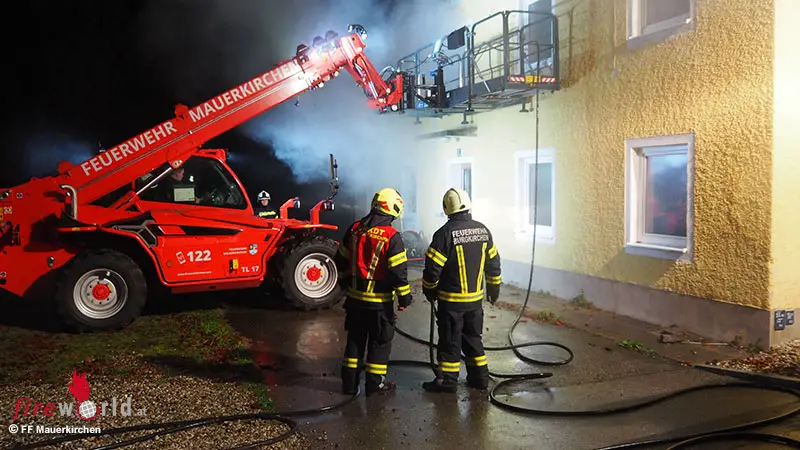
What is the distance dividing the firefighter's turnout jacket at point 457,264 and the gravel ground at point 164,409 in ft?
5.92

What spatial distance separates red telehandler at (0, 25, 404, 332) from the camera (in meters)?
8.09

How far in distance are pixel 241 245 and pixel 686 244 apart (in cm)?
588

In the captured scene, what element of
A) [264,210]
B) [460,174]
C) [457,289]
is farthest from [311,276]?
[460,174]

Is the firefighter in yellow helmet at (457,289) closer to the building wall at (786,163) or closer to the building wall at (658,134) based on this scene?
the building wall at (658,134)

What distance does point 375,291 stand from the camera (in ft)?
Answer: 17.9

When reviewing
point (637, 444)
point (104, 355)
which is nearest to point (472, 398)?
point (637, 444)

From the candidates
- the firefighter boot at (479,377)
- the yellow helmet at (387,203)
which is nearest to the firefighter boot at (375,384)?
the firefighter boot at (479,377)

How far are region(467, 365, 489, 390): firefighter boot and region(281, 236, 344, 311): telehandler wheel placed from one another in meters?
3.89

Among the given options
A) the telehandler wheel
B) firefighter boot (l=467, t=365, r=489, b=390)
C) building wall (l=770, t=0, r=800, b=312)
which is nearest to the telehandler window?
the telehandler wheel

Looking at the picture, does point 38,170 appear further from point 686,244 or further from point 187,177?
point 686,244

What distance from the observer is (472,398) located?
5434 mm

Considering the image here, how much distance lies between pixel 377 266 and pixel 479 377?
4.55ft

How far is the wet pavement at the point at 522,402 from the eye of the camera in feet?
15.1

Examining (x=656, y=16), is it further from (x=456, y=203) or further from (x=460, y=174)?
(x=460, y=174)
